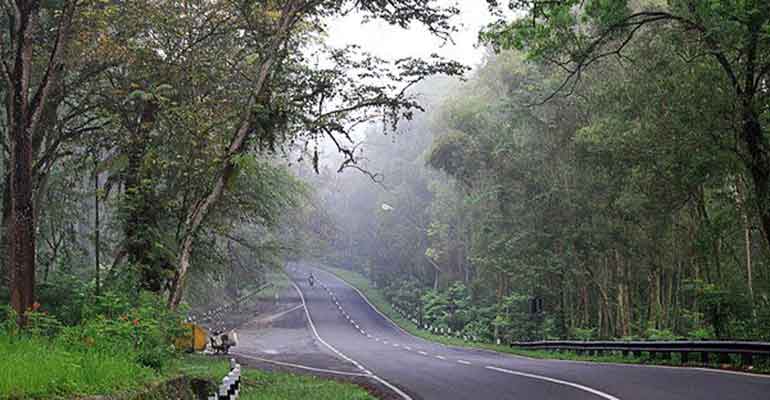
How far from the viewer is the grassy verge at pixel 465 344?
19383 mm

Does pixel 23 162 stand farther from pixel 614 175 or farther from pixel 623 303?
pixel 623 303

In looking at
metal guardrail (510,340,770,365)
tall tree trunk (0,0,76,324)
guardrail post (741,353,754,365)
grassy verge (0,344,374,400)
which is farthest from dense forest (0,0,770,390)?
guardrail post (741,353,754,365)

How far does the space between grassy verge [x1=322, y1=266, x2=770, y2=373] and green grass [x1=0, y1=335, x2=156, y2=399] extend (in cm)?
1174

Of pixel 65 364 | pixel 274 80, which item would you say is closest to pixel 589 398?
pixel 65 364

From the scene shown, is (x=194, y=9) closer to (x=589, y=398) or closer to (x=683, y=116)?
(x=683, y=116)

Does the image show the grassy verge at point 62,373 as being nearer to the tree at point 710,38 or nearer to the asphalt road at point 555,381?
the asphalt road at point 555,381

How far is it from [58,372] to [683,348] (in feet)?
48.6

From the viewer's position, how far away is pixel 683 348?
17.2 metres

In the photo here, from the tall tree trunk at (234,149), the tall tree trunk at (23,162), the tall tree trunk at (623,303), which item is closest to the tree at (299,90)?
the tall tree trunk at (234,149)

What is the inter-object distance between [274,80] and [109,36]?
394 centimetres

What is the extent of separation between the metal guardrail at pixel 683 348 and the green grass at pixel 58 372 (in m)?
11.7

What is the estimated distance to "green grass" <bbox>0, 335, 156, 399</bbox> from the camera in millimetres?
5848

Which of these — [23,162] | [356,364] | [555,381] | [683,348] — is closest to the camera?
[23,162]

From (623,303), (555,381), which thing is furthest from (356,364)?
(623,303)
